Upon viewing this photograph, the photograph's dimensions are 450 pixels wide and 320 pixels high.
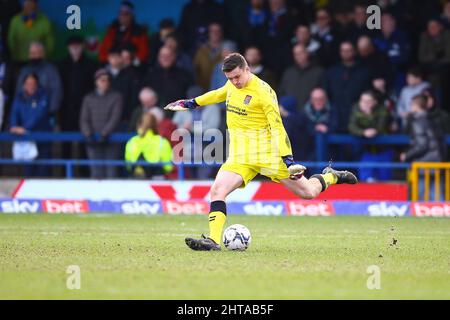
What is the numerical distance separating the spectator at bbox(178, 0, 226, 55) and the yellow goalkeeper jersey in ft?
26.7

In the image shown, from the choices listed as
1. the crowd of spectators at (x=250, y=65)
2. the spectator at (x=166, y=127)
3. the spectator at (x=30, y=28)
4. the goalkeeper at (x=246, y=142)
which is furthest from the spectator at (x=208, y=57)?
the goalkeeper at (x=246, y=142)

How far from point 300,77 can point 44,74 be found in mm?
4745

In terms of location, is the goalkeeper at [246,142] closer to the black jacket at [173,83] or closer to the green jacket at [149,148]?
the green jacket at [149,148]

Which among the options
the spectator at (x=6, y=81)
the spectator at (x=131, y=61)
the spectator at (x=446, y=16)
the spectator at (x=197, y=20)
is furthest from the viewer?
the spectator at (x=6, y=81)

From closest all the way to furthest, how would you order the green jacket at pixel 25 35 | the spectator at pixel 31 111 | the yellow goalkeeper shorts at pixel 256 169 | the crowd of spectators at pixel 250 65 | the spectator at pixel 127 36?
1. the yellow goalkeeper shorts at pixel 256 169
2. the crowd of spectators at pixel 250 65
3. the spectator at pixel 31 111
4. the spectator at pixel 127 36
5. the green jacket at pixel 25 35

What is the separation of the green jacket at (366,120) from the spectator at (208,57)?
9.27ft

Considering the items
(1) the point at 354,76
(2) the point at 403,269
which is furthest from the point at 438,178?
(2) the point at 403,269

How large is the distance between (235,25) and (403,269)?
11.4 m

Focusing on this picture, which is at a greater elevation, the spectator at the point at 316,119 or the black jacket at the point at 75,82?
the black jacket at the point at 75,82

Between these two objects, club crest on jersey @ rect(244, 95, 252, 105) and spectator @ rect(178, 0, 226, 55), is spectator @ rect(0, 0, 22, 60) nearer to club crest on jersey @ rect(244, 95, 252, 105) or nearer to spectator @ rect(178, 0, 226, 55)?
spectator @ rect(178, 0, 226, 55)

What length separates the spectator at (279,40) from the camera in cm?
1995

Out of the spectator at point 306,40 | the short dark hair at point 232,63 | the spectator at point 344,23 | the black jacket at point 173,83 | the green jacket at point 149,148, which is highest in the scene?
the spectator at point 344,23

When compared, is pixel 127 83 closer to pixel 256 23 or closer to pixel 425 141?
pixel 256 23
